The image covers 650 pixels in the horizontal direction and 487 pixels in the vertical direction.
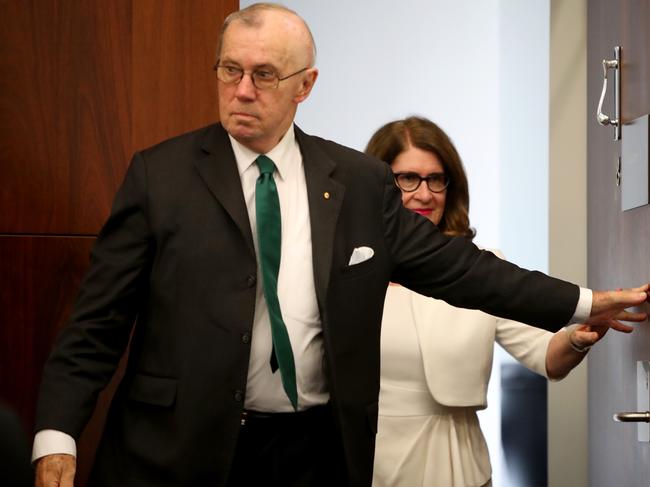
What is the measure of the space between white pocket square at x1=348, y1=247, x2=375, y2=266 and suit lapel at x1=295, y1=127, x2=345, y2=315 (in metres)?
0.08

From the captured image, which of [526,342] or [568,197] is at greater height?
[568,197]

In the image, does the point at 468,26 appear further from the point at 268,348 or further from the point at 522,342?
the point at 268,348

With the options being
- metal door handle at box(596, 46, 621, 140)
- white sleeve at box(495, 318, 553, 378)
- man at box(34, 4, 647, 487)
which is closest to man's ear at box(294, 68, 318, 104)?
man at box(34, 4, 647, 487)

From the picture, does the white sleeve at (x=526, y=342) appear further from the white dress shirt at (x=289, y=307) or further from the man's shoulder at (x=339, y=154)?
the white dress shirt at (x=289, y=307)

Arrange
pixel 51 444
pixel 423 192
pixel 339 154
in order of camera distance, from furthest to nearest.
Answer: pixel 423 192 → pixel 339 154 → pixel 51 444

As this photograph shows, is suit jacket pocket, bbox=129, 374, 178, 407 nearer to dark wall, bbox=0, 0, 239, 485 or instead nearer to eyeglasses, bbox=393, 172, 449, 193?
dark wall, bbox=0, 0, 239, 485

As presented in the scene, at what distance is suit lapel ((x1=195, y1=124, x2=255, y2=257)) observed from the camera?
203 cm

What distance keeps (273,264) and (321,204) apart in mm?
171

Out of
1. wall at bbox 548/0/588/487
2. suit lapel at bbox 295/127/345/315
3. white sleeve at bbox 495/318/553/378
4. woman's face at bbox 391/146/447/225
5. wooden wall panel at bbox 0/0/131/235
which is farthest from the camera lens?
wall at bbox 548/0/588/487

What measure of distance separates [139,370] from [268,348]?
0.85ft

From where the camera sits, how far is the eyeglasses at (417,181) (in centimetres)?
290

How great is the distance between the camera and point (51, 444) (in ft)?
6.40

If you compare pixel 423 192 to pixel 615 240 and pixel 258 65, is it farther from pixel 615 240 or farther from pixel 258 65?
pixel 258 65

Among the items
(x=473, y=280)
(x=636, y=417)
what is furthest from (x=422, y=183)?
(x=636, y=417)
